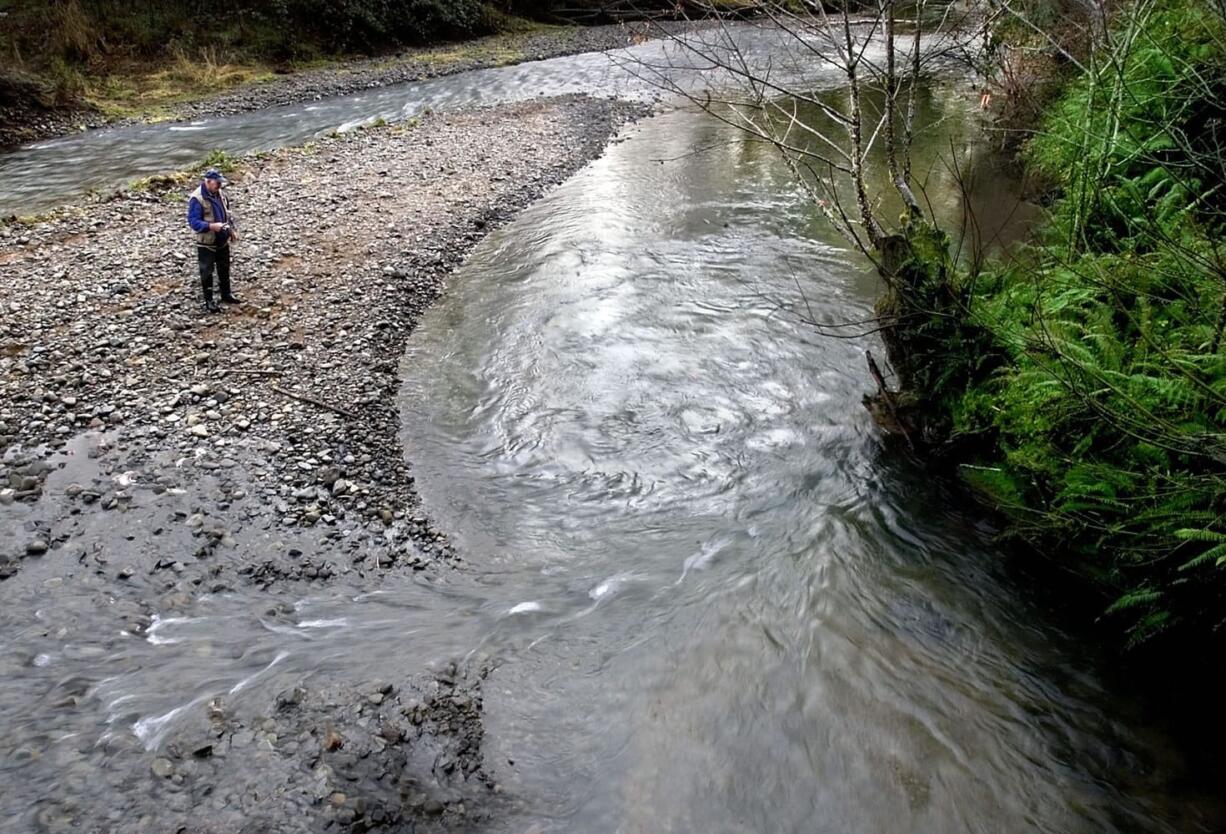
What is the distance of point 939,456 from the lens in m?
8.51

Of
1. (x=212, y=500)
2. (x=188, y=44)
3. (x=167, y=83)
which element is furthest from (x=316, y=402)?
(x=188, y=44)

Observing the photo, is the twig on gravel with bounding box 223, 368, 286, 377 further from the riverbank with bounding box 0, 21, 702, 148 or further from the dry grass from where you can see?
the dry grass

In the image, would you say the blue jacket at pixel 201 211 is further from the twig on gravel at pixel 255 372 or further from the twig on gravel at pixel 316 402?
the twig on gravel at pixel 316 402

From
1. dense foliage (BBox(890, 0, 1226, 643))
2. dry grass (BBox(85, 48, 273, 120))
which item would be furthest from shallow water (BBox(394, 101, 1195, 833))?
dry grass (BBox(85, 48, 273, 120))

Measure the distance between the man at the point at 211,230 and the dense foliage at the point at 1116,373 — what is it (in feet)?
30.2

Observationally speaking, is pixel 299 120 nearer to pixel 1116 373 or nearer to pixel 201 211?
pixel 201 211

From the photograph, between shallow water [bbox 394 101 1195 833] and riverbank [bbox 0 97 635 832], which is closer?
riverbank [bbox 0 97 635 832]

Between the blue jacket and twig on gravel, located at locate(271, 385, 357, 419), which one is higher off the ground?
the blue jacket

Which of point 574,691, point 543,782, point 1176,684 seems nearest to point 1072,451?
point 1176,684

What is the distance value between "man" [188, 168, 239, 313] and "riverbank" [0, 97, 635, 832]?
1.36 ft

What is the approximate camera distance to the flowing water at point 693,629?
5.59 m

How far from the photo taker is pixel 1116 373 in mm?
5602

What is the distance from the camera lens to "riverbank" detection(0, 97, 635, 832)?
537 centimetres

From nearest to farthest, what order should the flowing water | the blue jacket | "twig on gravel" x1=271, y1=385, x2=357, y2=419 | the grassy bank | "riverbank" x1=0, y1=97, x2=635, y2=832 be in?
"riverbank" x1=0, y1=97, x2=635, y2=832, the flowing water, "twig on gravel" x1=271, y1=385, x2=357, y2=419, the blue jacket, the grassy bank
